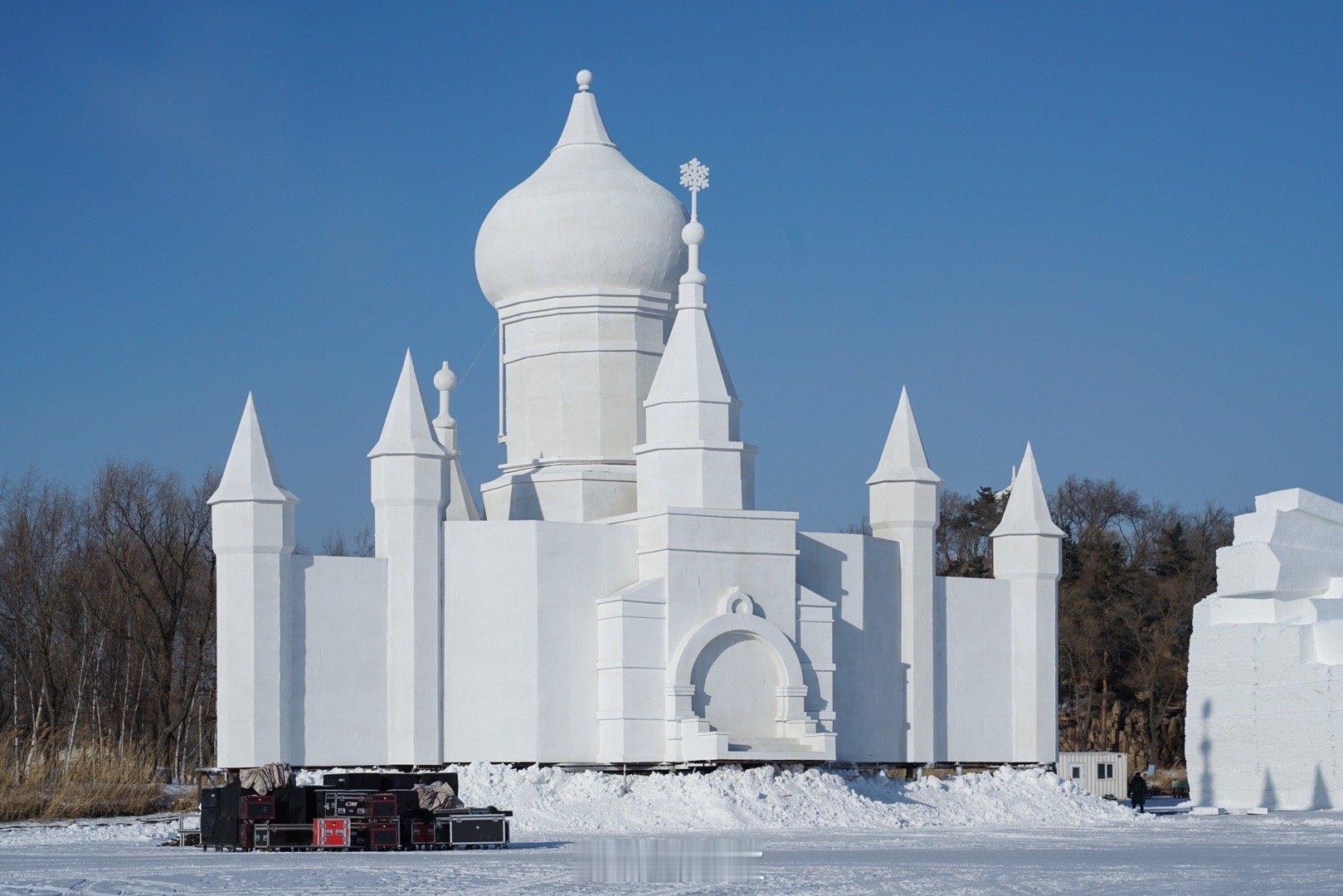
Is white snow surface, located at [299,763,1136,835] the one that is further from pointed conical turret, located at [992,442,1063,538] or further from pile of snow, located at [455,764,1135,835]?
pointed conical turret, located at [992,442,1063,538]

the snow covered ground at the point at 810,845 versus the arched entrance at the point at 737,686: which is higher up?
the arched entrance at the point at 737,686

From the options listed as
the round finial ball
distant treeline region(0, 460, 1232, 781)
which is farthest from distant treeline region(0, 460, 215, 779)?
the round finial ball

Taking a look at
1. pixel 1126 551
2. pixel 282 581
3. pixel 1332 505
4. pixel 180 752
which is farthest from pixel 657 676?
pixel 1126 551

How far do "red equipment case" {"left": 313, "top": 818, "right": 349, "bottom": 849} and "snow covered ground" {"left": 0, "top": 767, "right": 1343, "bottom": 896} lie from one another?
2.31 feet

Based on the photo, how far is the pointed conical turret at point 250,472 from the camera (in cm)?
3278

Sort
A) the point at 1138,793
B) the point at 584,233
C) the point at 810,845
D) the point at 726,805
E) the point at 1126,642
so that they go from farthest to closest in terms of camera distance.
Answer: the point at 1126,642, the point at 1138,793, the point at 584,233, the point at 726,805, the point at 810,845

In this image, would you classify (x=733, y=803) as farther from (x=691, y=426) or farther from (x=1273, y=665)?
(x=1273, y=665)

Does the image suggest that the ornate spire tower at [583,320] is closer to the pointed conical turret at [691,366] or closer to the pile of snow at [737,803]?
the pointed conical turret at [691,366]

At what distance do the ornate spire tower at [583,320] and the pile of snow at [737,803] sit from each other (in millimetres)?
5774

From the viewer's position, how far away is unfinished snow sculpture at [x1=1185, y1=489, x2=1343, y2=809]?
35.3 metres

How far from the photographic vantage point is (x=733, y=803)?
31.6 meters

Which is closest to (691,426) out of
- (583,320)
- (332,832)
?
(583,320)

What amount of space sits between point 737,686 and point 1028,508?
7676mm

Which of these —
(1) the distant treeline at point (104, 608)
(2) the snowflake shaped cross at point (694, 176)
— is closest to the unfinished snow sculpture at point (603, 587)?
(2) the snowflake shaped cross at point (694, 176)
